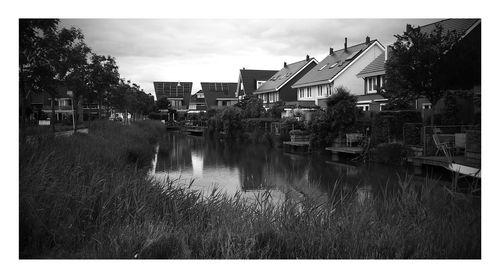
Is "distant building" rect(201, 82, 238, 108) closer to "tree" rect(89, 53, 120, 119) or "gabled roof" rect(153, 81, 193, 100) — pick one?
"gabled roof" rect(153, 81, 193, 100)

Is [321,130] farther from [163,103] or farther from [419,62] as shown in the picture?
[163,103]

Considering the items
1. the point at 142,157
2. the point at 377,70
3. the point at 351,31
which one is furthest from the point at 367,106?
the point at 351,31

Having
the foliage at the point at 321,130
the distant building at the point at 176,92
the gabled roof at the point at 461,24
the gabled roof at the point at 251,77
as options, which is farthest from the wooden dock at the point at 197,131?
the gabled roof at the point at 461,24

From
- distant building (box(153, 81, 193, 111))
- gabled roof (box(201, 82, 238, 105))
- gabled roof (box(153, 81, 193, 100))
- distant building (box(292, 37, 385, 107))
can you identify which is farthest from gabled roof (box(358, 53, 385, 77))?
gabled roof (box(153, 81, 193, 100))

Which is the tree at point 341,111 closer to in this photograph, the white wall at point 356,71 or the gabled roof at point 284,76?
the white wall at point 356,71

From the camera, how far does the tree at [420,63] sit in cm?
1438

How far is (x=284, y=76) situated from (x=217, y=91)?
18822 millimetres

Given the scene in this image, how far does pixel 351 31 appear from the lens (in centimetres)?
582

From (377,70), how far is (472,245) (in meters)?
21.0

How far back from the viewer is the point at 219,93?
194ft

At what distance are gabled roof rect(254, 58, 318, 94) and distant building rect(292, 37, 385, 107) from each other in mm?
5367

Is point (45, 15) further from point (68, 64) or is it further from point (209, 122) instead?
point (209, 122)

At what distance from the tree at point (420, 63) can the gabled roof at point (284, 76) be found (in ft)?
78.6
